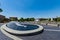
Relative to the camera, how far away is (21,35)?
26.6 feet

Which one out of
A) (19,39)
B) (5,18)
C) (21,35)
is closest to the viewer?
(19,39)

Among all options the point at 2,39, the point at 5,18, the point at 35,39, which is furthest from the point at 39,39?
the point at 5,18

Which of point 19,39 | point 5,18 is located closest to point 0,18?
point 5,18

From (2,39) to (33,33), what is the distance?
2.17 metres

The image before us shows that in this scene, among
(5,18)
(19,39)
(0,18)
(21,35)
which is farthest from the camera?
(5,18)

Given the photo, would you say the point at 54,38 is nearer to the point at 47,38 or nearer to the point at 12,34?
the point at 47,38

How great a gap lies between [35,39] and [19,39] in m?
1.00

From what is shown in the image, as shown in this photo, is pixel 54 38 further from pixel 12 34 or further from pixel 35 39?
pixel 12 34

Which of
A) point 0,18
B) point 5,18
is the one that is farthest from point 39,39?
point 5,18

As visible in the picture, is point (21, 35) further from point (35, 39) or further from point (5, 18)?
point (5, 18)

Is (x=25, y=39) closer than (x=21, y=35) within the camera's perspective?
Yes

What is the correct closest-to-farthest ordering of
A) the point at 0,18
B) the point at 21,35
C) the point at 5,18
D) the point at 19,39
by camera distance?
the point at 19,39 < the point at 21,35 < the point at 0,18 < the point at 5,18

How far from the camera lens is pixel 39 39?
24.4 ft

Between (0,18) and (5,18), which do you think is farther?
(5,18)
